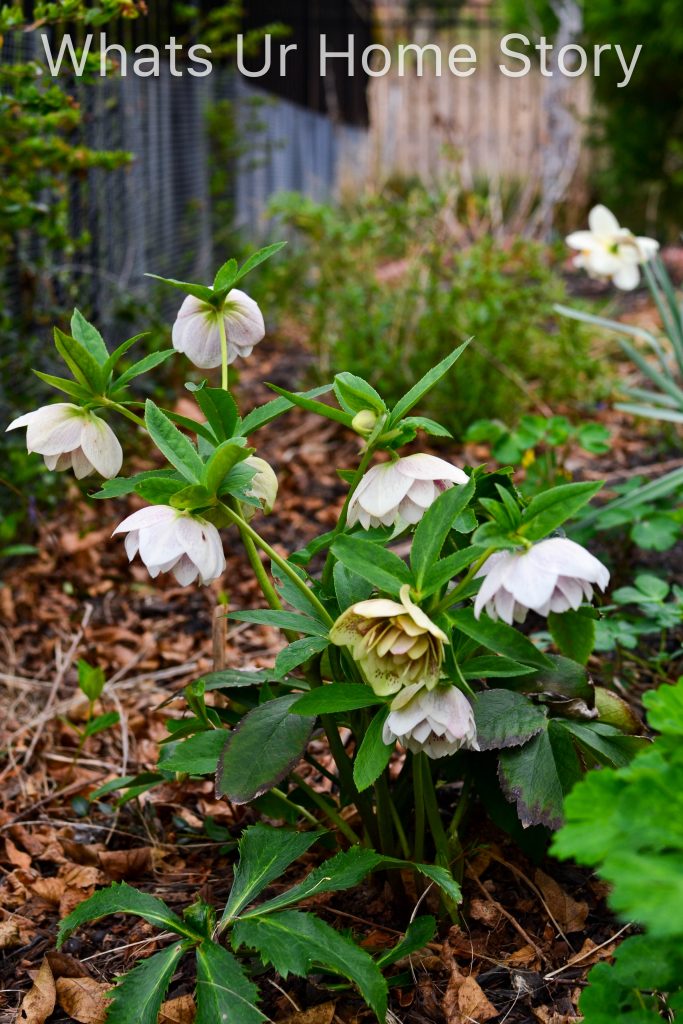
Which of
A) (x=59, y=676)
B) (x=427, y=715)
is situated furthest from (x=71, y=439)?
(x=59, y=676)

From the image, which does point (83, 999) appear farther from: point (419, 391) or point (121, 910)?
point (419, 391)

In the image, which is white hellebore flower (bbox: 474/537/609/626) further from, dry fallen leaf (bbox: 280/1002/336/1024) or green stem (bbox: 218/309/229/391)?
dry fallen leaf (bbox: 280/1002/336/1024)

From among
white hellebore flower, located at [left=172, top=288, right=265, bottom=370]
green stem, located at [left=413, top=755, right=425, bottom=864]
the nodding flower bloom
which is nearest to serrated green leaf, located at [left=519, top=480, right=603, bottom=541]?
the nodding flower bloom

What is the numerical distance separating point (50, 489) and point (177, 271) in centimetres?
225

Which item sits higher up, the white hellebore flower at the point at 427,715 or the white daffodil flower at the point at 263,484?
the white daffodil flower at the point at 263,484

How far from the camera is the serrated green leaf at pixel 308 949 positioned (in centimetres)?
98

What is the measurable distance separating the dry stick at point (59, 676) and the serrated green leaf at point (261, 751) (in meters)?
0.72

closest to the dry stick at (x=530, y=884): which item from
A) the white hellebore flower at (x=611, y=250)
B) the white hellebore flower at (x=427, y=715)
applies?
the white hellebore flower at (x=427, y=715)

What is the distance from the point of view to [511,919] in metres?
1.24

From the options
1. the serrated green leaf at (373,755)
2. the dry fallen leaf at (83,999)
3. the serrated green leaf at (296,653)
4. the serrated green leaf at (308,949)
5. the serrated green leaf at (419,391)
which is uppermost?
the serrated green leaf at (419,391)

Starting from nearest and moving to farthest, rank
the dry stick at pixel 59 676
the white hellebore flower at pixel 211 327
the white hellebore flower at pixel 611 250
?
the white hellebore flower at pixel 211 327 < the dry stick at pixel 59 676 < the white hellebore flower at pixel 611 250

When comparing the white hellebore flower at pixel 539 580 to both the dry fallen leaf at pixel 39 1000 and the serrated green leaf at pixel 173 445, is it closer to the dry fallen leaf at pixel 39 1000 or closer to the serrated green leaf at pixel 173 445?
the serrated green leaf at pixel 173 445

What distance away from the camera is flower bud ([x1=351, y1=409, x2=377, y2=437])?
1044mm

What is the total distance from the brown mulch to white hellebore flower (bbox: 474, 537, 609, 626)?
1.67 ft
